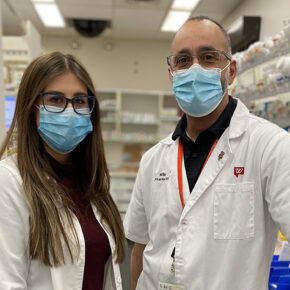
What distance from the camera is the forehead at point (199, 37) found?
133 cm

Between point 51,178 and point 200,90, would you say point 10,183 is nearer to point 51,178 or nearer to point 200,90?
point 51,178

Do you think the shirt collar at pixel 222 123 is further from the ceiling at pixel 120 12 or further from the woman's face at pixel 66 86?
the ceiling at pixel 120 12

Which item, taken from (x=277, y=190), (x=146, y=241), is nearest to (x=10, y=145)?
(x=146, y=241)

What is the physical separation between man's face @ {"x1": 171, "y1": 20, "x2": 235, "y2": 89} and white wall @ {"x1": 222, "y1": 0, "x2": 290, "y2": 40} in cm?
267

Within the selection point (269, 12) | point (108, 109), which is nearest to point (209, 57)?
point (269, 12)

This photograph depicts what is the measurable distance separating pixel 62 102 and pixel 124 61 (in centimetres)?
636

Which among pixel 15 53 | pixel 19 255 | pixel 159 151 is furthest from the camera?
pixel 15 53

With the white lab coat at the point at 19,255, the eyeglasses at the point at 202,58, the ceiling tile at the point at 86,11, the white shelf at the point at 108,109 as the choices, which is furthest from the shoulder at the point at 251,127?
the white shelf at the point at 108,109

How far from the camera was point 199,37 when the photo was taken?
1328 mm

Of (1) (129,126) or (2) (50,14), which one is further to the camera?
(1) (129,126)

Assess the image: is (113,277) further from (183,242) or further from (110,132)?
(110,132)

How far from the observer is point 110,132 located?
651cm

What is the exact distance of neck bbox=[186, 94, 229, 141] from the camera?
1406 millimetres

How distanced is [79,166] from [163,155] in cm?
39
